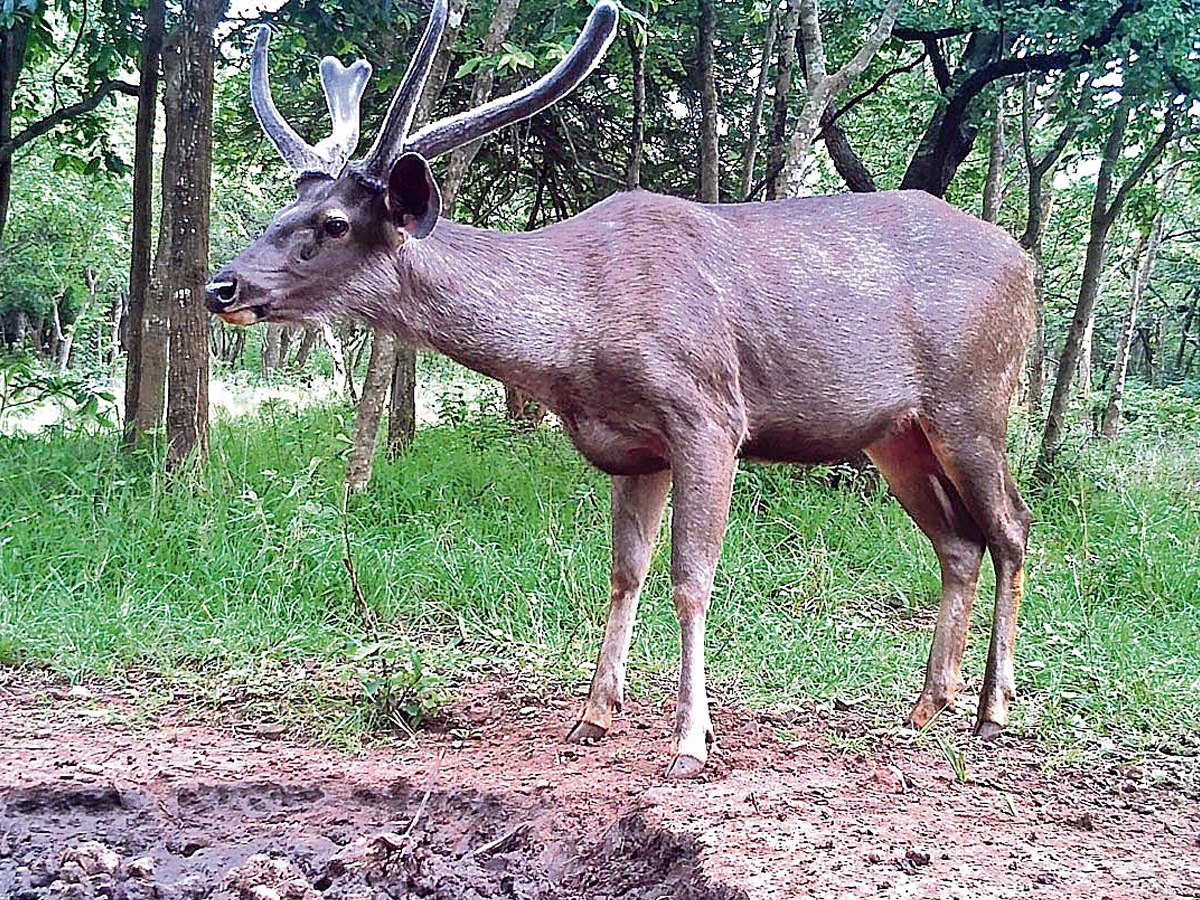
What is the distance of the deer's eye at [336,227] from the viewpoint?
11.9 ft

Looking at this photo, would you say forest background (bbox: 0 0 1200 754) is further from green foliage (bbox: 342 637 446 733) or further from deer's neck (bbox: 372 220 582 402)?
deer's neck (bbox: 372 220 582 402)

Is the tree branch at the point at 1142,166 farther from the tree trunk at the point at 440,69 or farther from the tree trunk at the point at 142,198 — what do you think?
the tree trunk at the point at 142,198

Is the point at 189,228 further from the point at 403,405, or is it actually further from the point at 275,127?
the point at 275,127

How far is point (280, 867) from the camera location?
315 cm

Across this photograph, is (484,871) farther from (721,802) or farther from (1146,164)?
(1146,164)

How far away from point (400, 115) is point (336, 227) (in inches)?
15.4

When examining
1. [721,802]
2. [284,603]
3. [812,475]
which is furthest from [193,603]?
[812,475]

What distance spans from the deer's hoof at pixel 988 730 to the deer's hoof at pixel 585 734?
1.34m

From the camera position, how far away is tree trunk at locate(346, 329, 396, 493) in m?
6.46

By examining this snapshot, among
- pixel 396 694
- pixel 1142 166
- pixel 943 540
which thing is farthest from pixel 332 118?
pixel 1142 166

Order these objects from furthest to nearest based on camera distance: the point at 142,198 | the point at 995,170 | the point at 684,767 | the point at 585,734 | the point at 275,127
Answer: the point at 995,170 < the point at 142,198 < the point at 585,734 < the point at 275,127 < the point at 684,767

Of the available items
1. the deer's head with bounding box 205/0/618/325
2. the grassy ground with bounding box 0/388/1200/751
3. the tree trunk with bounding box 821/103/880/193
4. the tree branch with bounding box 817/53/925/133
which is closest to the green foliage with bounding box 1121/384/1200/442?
the tree branch with bounding box 817/53/925/133

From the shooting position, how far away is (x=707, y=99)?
25.7 ft

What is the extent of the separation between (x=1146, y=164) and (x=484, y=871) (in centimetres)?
718
